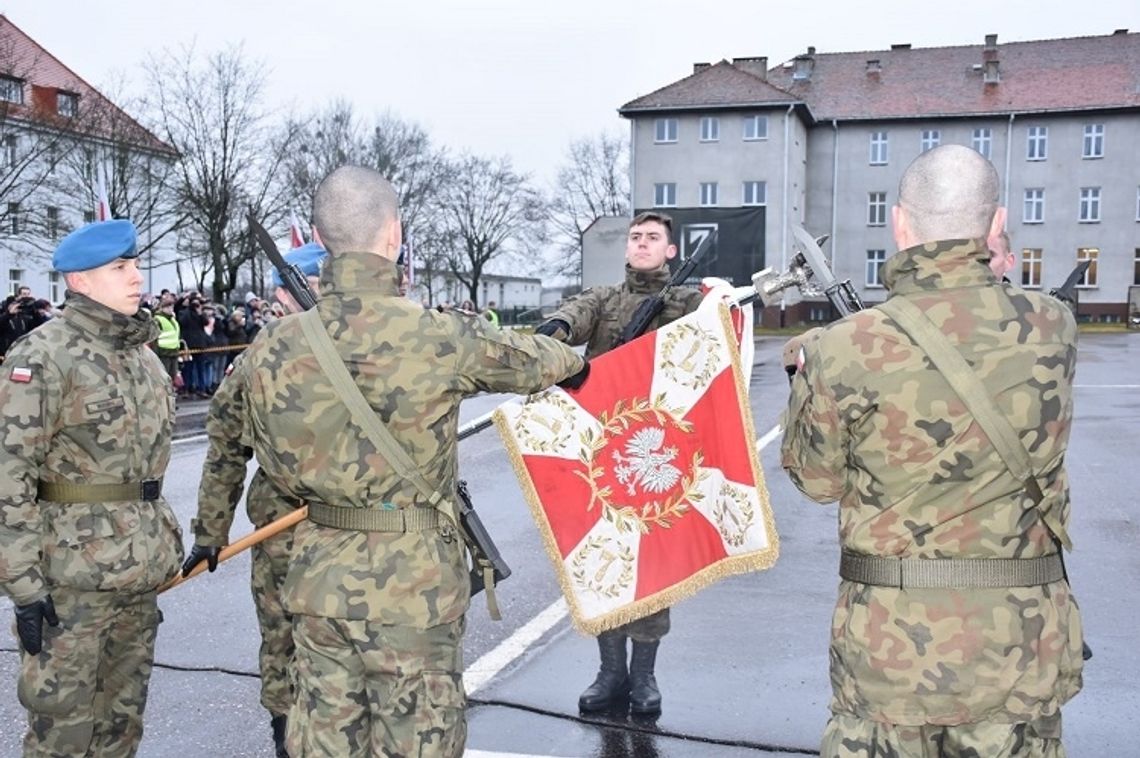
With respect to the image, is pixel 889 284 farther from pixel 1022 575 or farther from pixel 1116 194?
pixel 1116 194

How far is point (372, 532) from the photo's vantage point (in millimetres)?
3061

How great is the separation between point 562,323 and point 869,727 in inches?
95.5

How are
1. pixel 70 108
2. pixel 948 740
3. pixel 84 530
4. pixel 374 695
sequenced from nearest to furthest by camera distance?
pixel 948 740, pixel 374 695, pixel 84 530, pixel 70 108

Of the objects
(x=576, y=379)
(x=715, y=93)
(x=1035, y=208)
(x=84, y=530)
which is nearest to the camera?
(x=84, y=530)

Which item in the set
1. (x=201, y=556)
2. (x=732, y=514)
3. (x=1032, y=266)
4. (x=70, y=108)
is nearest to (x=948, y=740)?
(x=732, y=514)

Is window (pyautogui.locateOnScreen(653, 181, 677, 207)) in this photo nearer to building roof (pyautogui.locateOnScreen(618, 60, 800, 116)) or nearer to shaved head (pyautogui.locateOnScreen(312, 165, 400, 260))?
building roof (pyautogui.locateOnScreen(618, 60, 800, 116))

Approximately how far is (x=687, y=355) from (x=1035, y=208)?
51714 millimetres

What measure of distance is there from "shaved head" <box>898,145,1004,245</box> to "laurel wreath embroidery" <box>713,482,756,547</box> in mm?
1936

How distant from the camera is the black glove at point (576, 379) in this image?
11.7 feet

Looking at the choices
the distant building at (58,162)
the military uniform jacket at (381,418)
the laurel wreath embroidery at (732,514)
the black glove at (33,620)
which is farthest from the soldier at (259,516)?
the distant building at (58,162)

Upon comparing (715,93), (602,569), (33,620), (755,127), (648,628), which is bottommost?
(648,628)

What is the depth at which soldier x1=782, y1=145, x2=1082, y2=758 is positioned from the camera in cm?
255

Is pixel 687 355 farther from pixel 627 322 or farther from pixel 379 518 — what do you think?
pixel 379 518

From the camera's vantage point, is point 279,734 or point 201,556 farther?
point 279,734
